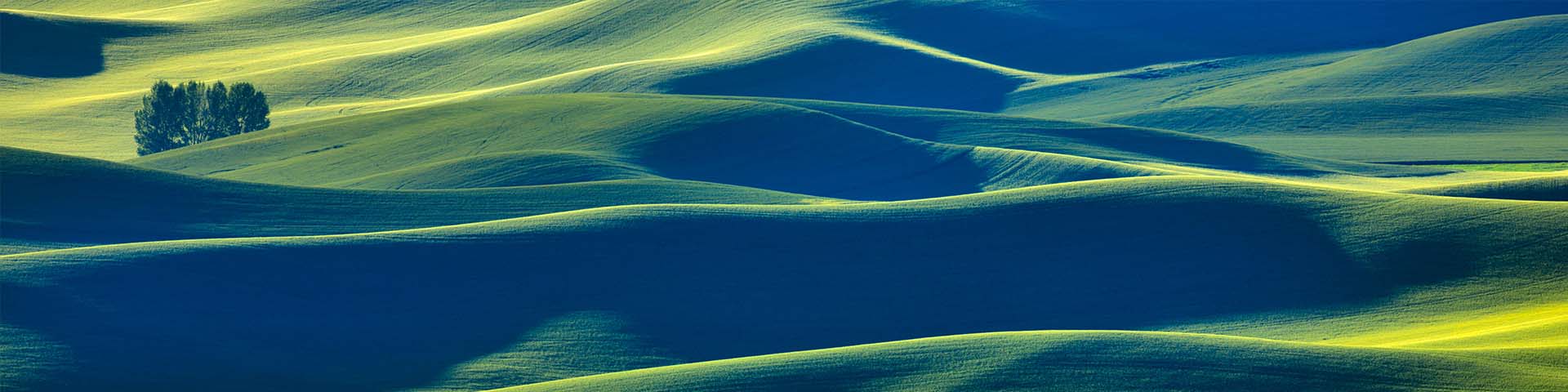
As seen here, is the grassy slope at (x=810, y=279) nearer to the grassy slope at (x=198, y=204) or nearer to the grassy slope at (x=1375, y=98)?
the grassy slope at (x=198, y=204)

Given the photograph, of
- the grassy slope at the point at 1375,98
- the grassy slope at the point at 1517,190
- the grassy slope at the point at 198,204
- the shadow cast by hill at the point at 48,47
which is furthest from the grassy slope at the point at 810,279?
the shadow cast by hill at the point at 48,47

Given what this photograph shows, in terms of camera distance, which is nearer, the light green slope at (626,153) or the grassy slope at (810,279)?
the grassy slope at (810,279)

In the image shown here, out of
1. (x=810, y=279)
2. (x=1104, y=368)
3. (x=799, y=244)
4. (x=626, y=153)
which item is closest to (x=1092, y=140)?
(x=626, y=153)

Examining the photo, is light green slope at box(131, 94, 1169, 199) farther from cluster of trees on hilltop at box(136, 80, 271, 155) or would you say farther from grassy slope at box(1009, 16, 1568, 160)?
grassy slope at box(1009, 16, 1568, 160)

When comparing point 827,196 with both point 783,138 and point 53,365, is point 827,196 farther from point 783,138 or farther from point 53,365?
point 53,365

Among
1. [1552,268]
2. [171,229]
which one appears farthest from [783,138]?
[1552,268]

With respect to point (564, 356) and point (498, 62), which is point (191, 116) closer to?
point (498, 62)

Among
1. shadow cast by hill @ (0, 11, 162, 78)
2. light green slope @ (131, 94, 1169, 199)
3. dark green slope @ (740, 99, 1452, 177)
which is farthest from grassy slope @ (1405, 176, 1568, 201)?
shadow cast by hill @ (0, 11, 162, 78)
